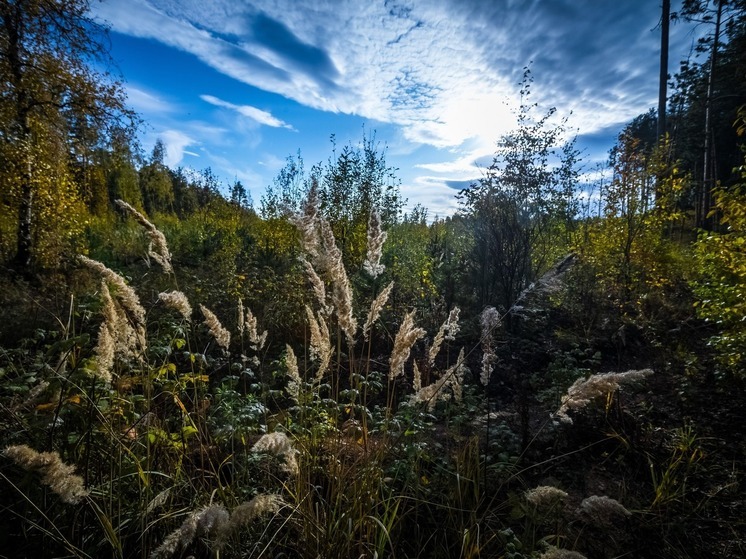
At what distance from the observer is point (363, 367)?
518 centimetres

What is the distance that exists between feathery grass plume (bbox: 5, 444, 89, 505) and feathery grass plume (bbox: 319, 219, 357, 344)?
119cm

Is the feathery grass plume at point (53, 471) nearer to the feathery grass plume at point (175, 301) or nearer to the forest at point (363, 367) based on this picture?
the forest at point (363, 367)

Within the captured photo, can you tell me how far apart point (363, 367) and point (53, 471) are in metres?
4.22

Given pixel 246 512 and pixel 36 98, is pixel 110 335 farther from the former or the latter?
pixel 36 98

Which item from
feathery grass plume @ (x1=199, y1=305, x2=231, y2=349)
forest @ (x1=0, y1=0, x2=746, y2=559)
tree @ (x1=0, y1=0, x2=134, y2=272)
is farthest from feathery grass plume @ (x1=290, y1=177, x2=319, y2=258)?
tree @ (x1=0, y1=0, x2=134, y2=272)

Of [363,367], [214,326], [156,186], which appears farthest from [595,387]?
[156,186]

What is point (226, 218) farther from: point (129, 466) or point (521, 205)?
point (129, 466)

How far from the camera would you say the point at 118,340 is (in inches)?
76.1

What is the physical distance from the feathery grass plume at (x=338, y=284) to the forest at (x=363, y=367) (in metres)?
0.01

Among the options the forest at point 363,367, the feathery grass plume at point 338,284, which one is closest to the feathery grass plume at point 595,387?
the forest at point 363,367

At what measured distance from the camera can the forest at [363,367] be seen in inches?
65.7

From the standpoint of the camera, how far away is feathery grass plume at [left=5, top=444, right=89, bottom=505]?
1.10m

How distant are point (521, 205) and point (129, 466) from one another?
7.43 metres

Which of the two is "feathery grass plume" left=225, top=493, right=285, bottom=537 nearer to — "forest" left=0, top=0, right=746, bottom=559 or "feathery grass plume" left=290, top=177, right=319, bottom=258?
"forest" left=0, top=0, right=746, bottom=559
